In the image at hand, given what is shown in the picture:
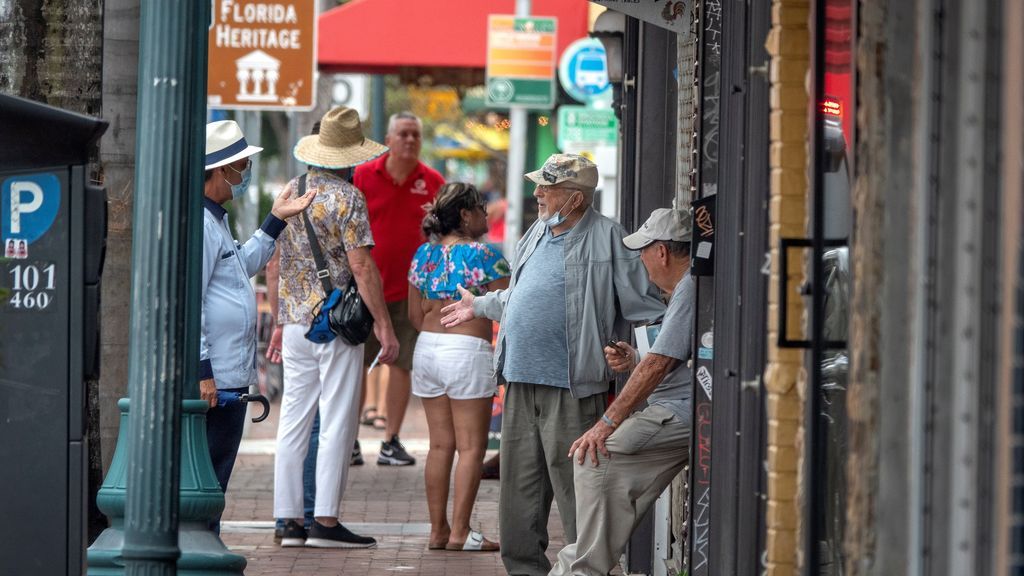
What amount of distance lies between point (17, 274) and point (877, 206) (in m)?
2.70

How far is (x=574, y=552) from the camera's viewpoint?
6344mm

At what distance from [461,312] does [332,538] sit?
4.69 feet

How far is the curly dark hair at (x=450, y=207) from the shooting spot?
7867 mm

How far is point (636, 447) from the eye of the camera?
6.19 meters

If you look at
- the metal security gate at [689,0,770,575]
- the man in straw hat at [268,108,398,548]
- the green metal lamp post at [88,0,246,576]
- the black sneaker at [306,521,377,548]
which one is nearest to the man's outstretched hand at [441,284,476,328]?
the man in straw hat at [268,108,398,548]

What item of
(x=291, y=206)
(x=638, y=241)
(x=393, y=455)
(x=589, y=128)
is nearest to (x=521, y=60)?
(x=589, y=128)

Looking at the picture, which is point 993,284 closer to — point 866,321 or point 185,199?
point 866,321

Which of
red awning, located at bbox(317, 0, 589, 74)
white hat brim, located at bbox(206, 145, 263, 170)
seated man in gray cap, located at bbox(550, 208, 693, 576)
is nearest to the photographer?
seated man in gray cap, located at bbox(550, 208, 693, 576)

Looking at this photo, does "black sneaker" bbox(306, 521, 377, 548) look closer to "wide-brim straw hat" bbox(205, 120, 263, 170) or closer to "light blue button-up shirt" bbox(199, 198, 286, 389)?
"light blue button-up shirt" bbox(199, 198, 286, 389)

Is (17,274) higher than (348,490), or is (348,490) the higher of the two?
(17,274)

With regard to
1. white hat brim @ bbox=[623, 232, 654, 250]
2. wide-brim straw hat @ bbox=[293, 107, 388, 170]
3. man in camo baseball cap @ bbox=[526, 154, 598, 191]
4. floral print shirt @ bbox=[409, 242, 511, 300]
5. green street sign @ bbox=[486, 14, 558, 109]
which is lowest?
floral print shirt @ bbox=[409, 242, 511, 300]

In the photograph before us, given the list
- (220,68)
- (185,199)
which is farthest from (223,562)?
(220,68)

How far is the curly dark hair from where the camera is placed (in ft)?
25.8

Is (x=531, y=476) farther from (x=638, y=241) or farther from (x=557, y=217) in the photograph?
(x=638, y=241)
